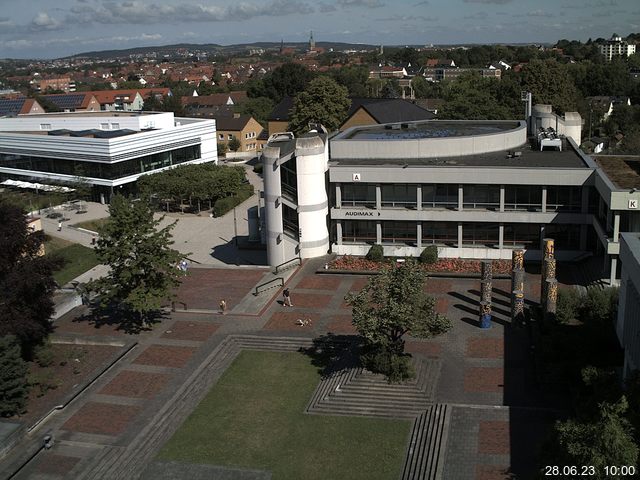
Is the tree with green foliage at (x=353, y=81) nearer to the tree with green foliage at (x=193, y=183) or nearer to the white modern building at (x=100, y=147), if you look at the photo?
the white modern building at (x=100, y=147)

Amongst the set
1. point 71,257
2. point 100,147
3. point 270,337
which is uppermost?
point 100,147

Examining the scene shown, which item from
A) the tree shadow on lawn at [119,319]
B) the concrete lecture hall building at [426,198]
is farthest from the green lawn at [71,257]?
the concrete lecture hall building at [426,198]

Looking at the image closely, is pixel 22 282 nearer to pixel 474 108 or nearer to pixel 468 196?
pixel 468 196

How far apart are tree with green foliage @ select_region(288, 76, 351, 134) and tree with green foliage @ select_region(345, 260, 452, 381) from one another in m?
59.6

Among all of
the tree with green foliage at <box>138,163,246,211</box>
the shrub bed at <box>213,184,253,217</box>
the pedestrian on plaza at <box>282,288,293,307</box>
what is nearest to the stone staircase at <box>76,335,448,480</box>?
the pedestrian on plaza at <box>282,288,293,307</box>

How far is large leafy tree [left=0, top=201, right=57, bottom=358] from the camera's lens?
29688 mm

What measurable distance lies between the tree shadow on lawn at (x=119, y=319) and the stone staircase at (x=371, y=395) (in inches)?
432

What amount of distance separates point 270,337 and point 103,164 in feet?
146

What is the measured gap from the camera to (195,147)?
3228 inches

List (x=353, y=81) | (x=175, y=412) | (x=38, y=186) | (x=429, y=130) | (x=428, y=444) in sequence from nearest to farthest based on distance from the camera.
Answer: (x=428, y=444)
(x=175, y=412)
(x=429, y=130)
(x=38, y=186)
(x=353, y=81)

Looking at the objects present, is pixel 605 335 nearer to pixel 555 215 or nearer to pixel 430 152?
pixel 555 215

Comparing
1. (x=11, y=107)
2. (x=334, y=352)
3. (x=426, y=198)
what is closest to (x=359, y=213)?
(x=426, y=198)

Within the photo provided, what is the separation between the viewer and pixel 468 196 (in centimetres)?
4269

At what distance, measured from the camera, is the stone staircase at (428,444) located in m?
22.4
